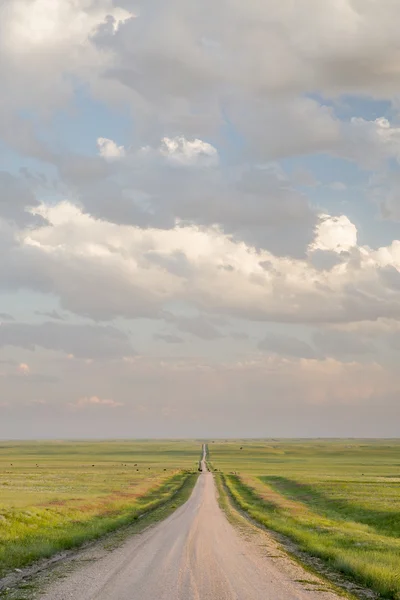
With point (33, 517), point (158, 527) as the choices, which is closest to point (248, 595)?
point (158, 527)

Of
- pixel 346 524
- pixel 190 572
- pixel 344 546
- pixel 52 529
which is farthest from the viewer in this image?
pixel 346 524

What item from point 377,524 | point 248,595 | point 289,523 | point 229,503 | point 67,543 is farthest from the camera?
point 229,503

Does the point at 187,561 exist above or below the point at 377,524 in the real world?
above

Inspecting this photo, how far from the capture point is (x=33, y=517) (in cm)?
3609

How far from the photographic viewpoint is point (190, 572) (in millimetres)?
21344

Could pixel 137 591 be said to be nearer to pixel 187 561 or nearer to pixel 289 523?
pixel 187 561

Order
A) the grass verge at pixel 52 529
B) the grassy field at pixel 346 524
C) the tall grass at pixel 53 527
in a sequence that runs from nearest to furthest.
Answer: the grassy field at pixel 346 524 < the grass verge at pixel 52 529 < the tall grass at pixel 53 527

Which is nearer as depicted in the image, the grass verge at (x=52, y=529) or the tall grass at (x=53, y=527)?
the grass verge at (x=52, y=529)

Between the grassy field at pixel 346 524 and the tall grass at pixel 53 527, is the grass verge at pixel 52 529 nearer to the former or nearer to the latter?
the tall grass at pixel 53 527

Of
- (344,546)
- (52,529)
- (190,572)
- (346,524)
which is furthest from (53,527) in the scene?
(346,524)

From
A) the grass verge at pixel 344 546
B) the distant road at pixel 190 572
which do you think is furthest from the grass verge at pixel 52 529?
the grass verge at pixel 344 546

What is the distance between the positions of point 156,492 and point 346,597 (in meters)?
54.7

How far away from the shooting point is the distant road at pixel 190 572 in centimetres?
1811

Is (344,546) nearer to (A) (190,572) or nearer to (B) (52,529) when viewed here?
(A) (190,572)
